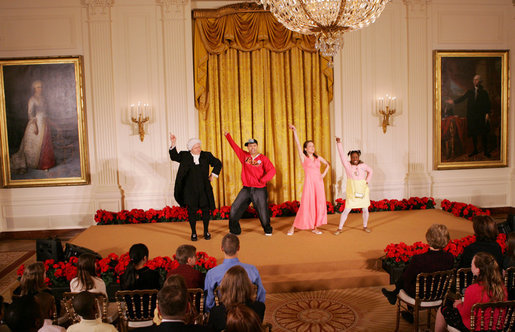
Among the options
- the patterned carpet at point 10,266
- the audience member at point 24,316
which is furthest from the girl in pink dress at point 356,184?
the patterned carpet at point 10,266

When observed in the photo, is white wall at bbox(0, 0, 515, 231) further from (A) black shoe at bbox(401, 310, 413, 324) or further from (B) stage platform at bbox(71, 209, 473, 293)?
(A) black shoe at bbox(401, 310, 413, 324)

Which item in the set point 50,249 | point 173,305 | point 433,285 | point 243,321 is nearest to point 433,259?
point 433,285

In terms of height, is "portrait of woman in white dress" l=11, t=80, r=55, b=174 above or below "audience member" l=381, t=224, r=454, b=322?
above

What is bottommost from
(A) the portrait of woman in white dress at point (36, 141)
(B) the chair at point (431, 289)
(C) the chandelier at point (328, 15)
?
(B) the chair at point (431, 289)

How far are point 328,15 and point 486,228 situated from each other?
2.90 metres

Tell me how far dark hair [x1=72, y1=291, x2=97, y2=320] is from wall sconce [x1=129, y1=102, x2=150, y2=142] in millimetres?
6790

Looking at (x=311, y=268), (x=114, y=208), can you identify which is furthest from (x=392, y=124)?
(x=114, y=208)

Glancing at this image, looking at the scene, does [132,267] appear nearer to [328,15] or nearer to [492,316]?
[492,316]

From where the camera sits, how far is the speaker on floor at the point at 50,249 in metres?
6.15

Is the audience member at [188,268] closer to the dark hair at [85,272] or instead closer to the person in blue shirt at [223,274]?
the person in blue shirt at [223,274]

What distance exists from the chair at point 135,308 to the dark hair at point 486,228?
10.8 ft

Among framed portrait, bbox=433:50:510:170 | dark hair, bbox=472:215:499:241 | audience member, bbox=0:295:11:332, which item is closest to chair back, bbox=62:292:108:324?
audience member, bbox=0:295:11:332

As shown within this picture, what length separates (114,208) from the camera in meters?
9.59

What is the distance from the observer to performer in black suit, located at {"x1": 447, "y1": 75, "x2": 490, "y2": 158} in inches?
402
